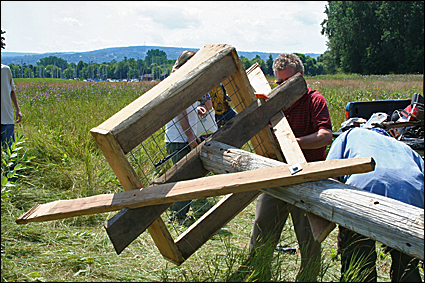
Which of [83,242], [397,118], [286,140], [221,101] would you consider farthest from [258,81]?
[397,118]

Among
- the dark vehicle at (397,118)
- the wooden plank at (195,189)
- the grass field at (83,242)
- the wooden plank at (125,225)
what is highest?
the wooden plank at (195,189)

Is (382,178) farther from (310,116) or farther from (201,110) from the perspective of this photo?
(201,110)

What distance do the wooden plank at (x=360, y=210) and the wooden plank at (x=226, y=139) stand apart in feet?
0.94

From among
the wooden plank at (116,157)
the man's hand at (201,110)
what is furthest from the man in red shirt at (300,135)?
the wooden plank at (116,157)

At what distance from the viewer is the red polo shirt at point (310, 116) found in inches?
104

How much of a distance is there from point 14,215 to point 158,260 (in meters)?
1.94

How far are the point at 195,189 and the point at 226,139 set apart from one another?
21.8 inches

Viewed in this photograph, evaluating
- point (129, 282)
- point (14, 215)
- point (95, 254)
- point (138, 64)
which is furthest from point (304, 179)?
point (138, 64)

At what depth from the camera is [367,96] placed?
11094mm

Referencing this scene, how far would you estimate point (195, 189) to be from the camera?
1479mm

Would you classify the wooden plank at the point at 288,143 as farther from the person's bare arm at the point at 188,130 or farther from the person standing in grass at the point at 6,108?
the person standing in grass at the point at 6,108

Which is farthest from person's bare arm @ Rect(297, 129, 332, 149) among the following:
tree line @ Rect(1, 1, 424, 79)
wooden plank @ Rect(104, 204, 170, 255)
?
tree line @ Rect(1, 1, 424, 79)

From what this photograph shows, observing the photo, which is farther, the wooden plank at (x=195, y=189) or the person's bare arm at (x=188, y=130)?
the person's bare arm at (x=188, y=130)

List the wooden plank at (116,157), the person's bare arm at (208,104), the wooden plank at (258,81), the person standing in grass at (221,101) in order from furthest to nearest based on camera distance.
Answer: the person's bare arm at (208,104) < the person standing in grass at (221,101) < the wooden plank at (258,81) < the wooden plank at (116,157)
